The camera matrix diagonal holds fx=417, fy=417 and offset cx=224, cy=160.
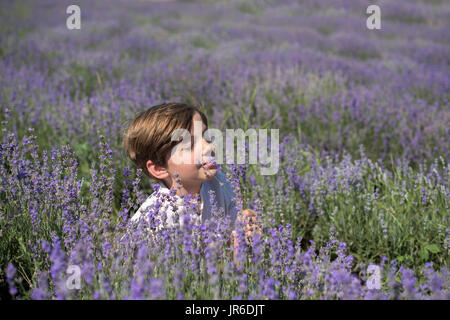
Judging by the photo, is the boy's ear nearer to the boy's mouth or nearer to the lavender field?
the lavender field

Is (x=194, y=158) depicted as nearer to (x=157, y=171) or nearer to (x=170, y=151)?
(x=170, y=151)

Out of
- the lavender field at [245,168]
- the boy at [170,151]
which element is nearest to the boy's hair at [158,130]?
the boy at [170,151]

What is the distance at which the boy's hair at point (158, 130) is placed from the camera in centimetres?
199

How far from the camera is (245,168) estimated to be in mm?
2496

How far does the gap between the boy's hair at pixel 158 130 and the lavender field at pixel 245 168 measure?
6.4 inches

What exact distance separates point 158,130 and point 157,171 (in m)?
0.22

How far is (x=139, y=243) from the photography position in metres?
1.57

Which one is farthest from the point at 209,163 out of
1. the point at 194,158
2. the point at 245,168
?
the point at 245,168

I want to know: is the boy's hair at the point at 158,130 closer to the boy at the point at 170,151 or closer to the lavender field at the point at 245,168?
the boy at the point at 170,151

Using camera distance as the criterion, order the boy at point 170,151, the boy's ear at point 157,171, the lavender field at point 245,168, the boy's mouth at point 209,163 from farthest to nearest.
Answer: the boy's ear at point 157,171
the boy at point 170,151
the boy's mouth at point 209,163
the lavender field at point 245,168

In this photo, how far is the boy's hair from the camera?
1994 mm

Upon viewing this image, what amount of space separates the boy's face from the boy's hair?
3 cm
